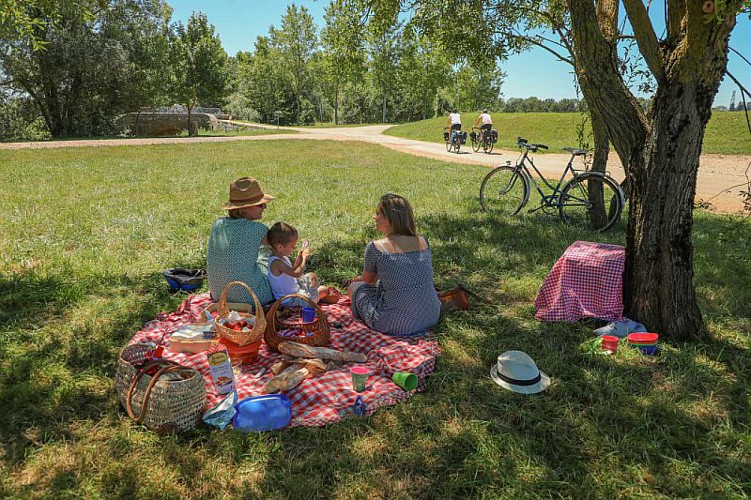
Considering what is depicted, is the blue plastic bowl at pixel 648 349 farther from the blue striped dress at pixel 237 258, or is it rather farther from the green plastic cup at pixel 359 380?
the blue striped dress at pixel 237 258

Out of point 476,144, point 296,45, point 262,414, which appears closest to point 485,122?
point 476,144

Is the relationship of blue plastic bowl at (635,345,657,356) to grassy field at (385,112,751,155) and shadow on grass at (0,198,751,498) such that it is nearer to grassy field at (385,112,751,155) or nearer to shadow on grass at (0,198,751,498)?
shadow on grass at (0,198,751,498)

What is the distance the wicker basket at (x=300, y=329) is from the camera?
3.57 m

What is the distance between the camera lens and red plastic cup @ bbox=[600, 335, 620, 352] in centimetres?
364

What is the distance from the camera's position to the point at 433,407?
9.84 ft

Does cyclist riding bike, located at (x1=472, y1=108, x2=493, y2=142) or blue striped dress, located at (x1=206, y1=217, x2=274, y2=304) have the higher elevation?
cyclist riding bike, located at (x1=472, y1=108, x2=493, y2=142)

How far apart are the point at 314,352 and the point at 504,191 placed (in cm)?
620

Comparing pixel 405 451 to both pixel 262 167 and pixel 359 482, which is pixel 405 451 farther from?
pixel 262 167

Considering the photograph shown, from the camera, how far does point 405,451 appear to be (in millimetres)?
2619

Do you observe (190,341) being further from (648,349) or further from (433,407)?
(648,349)

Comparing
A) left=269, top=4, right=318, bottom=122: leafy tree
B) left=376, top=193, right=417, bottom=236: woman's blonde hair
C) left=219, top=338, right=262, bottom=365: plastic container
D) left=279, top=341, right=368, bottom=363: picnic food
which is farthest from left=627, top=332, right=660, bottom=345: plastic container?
left=269, top=4, right=318, bottom=122: leafy tree

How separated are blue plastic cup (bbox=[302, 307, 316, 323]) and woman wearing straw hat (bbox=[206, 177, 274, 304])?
20.6 inches

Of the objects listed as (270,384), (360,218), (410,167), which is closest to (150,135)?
(410,167)

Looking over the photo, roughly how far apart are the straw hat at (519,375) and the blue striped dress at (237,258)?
2033 millimetres
